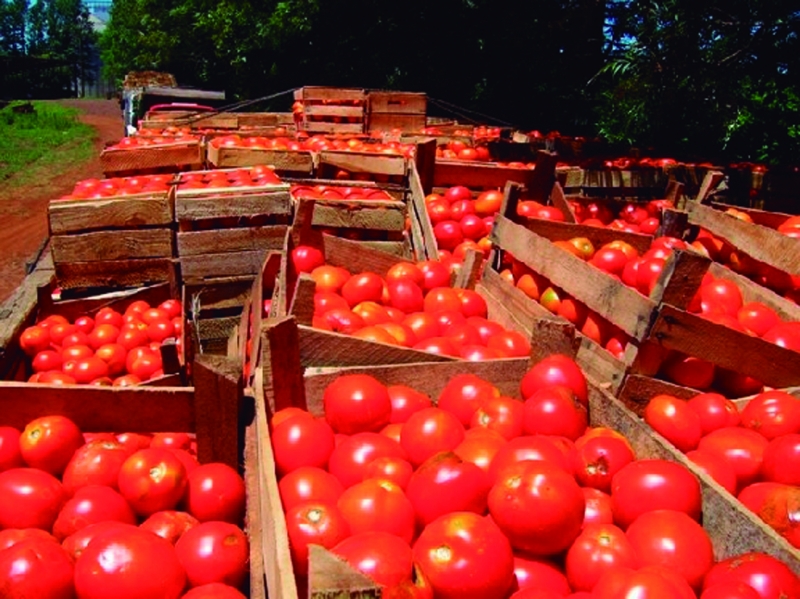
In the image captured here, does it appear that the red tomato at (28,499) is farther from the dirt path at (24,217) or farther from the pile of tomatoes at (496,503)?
the dirt path at (24,217)

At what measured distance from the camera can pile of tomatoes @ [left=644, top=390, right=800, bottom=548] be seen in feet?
7.35

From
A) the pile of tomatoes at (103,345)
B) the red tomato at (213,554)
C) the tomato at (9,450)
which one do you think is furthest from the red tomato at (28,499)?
the pile of tomatoes at (103,345)

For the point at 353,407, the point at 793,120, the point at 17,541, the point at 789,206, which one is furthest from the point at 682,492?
the point at 793,120

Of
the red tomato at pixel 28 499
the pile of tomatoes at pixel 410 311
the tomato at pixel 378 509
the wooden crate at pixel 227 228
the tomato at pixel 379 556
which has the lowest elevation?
the red tomato at pixel 28 499

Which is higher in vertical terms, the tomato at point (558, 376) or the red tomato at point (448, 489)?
the tomato at point (558, 376)

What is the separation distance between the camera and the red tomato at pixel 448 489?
220cm

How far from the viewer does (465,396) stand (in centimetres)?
290

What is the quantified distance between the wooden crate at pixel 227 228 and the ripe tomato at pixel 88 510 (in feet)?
10.5

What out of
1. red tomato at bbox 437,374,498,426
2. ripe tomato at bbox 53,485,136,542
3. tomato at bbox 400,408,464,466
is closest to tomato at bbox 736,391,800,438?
red tomato at bbox 437,374,498,426

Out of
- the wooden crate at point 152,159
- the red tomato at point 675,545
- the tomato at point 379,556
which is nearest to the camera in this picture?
the tomato at point 379,556

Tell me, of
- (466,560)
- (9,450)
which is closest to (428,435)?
(466,560)

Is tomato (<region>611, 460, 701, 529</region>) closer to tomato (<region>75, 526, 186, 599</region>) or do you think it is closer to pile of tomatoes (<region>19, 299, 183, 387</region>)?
tomato (<region>75, 526, 186, 599</region>)

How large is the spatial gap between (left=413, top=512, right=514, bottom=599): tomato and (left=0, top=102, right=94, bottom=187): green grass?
20827 mm

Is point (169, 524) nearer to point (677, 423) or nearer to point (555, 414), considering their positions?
point (555, 414)
